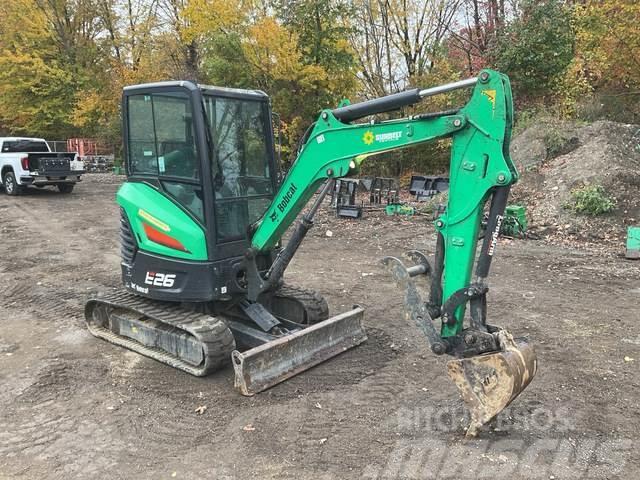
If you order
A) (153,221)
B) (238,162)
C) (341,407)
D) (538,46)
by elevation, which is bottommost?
(341,407)

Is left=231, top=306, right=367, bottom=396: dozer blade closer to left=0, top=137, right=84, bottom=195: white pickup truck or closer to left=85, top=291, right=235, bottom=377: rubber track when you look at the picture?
left=85, top=291, right=235, bottom=377: rubber track

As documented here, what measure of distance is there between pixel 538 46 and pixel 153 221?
1493cm

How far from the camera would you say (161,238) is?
5.33 meters

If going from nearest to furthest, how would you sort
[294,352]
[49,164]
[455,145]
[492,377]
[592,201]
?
[492,377], [455,145], [294,352], [592,201], [49,164]

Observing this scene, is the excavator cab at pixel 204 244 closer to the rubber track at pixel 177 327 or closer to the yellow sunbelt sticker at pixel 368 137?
the rubber track at pixel 177 327

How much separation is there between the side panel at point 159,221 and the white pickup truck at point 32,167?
13.8 m

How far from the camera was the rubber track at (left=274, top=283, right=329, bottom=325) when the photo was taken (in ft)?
19.1

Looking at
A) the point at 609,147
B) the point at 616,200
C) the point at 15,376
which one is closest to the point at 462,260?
the point at 15,376

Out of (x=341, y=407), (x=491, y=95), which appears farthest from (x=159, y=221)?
(x=491, y=95)

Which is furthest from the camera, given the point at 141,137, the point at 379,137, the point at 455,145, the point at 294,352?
the point at 141,137

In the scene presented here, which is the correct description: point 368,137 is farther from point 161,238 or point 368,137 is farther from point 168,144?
point 161,238

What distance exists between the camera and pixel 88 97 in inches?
1055

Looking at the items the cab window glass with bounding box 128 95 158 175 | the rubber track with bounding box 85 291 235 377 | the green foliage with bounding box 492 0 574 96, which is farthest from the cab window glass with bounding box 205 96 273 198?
the green foliage with bounding box 492 0 574 96

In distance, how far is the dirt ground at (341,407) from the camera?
12.2ft
